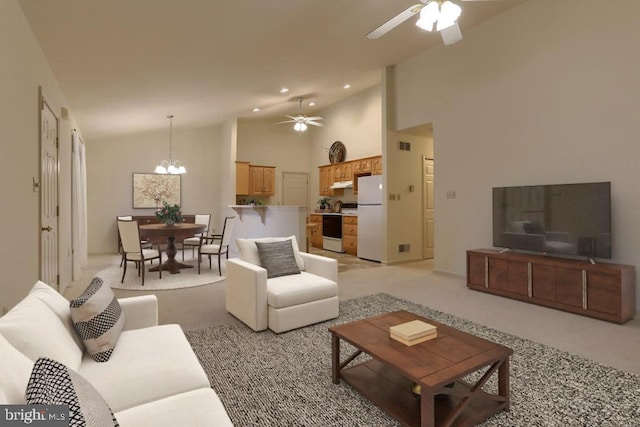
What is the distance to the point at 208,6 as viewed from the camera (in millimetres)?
3227

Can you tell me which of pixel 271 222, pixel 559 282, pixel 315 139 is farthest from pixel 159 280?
pixel 315 139

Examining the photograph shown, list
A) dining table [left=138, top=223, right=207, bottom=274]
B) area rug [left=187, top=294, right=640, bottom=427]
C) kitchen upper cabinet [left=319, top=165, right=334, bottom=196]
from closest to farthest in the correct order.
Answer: area rug [left=187, top=294, right=640, bottom=427] → dining table [left=138, top=223, right=207, bottom=274] → kitchen upper cabinet [left=319, top=165, right=334, bottom=196]

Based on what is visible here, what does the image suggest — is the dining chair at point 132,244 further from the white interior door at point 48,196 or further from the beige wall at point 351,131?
the beige wall at point 351,131

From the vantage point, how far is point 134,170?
27.3 ft

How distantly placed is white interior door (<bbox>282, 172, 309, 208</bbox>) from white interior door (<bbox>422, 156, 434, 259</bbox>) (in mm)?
3828

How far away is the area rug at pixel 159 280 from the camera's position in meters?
4.81

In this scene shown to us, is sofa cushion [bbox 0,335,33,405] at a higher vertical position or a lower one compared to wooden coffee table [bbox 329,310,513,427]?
higher

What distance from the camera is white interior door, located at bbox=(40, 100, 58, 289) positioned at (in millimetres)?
3316

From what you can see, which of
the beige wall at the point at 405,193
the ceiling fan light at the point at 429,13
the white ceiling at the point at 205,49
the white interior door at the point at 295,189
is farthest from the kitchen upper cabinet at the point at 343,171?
the ceiling fan light at the point at 429,13

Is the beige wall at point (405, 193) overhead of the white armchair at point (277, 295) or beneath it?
overhead

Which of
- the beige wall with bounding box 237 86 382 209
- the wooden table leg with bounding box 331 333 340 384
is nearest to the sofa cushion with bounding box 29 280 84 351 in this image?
the wooden table leg with bounding box 331 333 340 384

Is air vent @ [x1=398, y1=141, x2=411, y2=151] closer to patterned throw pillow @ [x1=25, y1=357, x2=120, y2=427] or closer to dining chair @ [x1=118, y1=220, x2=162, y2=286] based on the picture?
dining chair @ [x1=118, y1=220, x2=162, y2=286]

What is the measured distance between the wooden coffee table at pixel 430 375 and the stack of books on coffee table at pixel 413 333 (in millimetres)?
30

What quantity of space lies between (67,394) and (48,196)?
142 inches
